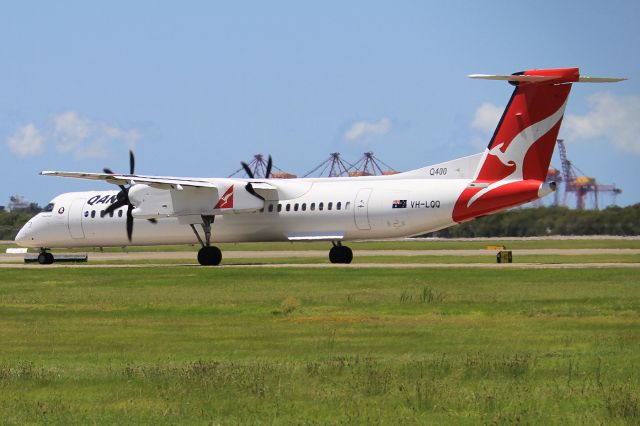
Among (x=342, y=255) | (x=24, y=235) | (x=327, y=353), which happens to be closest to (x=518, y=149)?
(x=342, y=255)

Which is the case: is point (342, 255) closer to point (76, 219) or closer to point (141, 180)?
point (141, 180)

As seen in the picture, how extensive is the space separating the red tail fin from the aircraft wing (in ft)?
42.4

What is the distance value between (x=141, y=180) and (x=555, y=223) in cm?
6123

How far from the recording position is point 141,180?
163 ft

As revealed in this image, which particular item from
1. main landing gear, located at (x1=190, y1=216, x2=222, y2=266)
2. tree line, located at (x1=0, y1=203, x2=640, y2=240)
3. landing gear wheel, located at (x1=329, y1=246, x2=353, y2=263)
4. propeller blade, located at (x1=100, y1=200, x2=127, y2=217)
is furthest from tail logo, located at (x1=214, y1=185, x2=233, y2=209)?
tree line, located at (x1=0, y1=203, x2=640, y2=240)

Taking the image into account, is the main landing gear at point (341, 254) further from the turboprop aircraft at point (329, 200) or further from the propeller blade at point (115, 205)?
the propeller blade at point (115, 205)

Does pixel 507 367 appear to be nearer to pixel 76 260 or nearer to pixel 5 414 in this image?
pixel 5 414

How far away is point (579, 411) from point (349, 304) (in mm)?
15540

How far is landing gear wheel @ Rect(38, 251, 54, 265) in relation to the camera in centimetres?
5801

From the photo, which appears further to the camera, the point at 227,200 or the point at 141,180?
the point at 227,200

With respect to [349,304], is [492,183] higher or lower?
higher

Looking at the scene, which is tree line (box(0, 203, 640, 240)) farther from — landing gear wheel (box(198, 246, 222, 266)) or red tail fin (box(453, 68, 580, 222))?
red tail fin (box(453, 68, 580, 222))

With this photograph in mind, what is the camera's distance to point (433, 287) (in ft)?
113

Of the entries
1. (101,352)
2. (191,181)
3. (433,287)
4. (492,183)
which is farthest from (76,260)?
(101,352)
